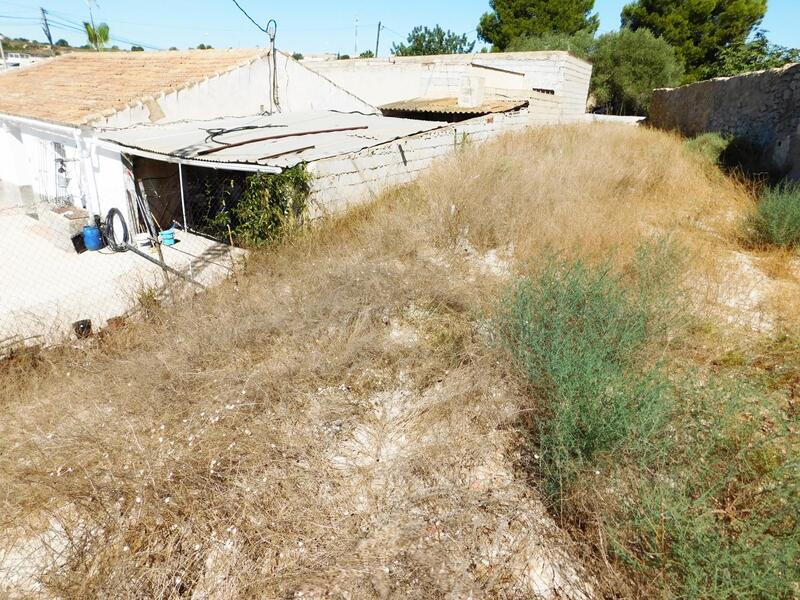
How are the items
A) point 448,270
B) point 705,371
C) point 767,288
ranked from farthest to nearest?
1. point 448,270
2. point 767,288
3. point 705,371

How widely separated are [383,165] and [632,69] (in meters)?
22.4

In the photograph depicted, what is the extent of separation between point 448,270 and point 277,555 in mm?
3394

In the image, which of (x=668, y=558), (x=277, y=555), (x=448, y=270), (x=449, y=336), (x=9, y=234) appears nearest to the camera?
(x=668, y=558)

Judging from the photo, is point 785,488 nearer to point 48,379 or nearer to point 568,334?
point 568,334

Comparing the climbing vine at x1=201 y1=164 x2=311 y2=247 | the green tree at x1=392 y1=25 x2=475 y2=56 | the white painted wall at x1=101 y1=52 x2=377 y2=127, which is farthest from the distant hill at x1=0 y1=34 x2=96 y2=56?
the climbing vine at x1=201 y1=164 x2=311 y2=247

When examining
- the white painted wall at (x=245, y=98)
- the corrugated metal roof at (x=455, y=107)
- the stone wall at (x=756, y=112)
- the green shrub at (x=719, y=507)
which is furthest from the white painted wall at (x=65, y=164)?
the stone wall at (x=756, y=112)

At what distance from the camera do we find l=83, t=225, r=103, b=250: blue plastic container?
28.1 feet

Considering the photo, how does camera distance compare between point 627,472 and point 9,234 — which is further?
point 9,234

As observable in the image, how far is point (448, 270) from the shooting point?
4.93m

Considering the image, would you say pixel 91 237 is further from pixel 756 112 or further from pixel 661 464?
pixel 756 112

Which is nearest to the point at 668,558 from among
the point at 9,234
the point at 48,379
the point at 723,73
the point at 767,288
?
the point at 767,288

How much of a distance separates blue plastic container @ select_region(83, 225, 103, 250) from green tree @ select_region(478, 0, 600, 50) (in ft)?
96.2

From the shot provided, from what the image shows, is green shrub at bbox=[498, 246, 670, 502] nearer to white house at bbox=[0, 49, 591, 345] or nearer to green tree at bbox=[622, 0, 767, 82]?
white house at bbox=[0, 49, 591, 345]

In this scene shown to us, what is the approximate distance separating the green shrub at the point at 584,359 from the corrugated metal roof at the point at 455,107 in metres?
8.18
